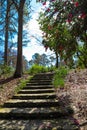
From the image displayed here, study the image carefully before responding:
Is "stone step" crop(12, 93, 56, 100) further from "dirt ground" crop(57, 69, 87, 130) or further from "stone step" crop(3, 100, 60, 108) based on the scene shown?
"stone step" crop(3, 100, 60, 108)

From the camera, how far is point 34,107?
7949 millimetres

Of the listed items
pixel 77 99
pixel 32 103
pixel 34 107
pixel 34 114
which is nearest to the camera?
pixel 34 114

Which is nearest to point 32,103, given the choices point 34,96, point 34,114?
point 34,96

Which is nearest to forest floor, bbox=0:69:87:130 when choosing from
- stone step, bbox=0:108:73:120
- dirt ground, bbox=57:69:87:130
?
dirt ground, bbox=57:69:87:130

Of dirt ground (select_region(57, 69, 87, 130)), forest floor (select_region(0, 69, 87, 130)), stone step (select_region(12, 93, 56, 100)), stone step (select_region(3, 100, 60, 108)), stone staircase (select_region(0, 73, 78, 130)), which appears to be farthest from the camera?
stone step (select_region(12, 93, 56, 100))

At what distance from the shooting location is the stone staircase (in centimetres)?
698

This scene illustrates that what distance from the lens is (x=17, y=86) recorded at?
1065cm

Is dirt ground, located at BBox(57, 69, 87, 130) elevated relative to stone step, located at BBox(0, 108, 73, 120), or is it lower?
elevated

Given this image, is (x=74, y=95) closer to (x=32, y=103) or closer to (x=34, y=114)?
(x=32, y=103)

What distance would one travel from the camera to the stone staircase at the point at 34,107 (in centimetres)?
698

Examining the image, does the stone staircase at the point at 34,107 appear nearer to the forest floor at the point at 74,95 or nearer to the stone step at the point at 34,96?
the stone step at the point at 34,96

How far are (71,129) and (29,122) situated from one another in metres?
1.26

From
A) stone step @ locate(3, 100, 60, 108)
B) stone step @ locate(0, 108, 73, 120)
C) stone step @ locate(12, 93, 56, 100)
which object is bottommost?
stone step @ locate(0, 108, 73, 120)

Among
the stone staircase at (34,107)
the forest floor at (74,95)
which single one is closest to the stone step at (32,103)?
the stone staircase at (34,107)
